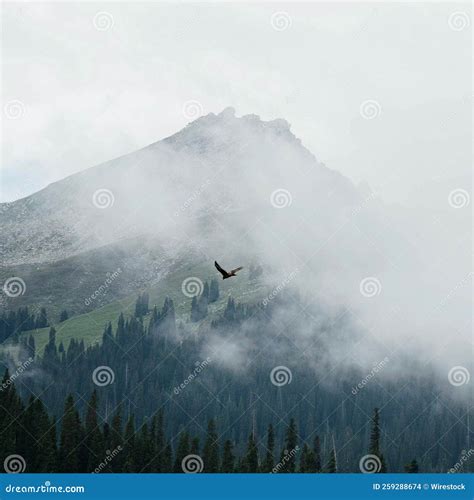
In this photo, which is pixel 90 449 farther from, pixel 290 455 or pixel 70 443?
pixel 290 455

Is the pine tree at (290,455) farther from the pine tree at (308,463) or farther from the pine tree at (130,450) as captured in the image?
the pine tree at (130,450)

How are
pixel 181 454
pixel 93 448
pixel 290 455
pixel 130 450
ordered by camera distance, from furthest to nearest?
pixel 181 454
pixel 290 455
pixel 130 450
pixel 93 448

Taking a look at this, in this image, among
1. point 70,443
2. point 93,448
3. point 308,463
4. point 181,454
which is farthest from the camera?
point 181,454

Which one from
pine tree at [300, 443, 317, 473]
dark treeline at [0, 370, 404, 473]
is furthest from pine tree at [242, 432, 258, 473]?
pine tree at [300, 443, 317, 473]

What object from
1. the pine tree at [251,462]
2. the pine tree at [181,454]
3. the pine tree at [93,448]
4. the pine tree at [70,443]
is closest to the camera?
the pine tree at [70,443]

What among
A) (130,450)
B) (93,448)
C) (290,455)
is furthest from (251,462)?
(93,448)

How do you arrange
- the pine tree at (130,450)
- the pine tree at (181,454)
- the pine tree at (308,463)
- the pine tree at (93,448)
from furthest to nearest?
the pine tree at (181,454) → the pine tree at (308,463) → the pine tree at (130,450) → the pine tree at (93,448)

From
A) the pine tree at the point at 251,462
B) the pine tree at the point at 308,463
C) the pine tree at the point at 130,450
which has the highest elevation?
the pine tree at the point at 130,450

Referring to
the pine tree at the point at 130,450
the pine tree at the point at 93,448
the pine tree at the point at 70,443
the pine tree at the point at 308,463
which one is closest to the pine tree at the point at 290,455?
the pine tree at the point at 308,463

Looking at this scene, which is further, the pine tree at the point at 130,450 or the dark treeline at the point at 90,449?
the pine tree at the point at 130,450
